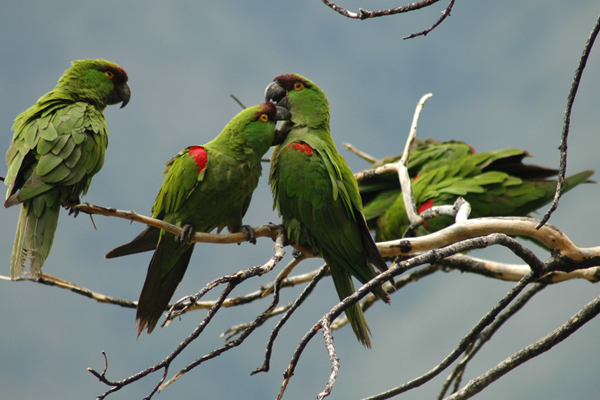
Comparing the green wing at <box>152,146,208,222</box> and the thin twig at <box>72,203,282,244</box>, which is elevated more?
the green wing at <box>152,146,208,222</box>

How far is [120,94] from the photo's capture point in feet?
10.0

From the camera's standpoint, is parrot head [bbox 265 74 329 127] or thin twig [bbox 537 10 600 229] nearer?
thin twig [bbox 537 10 600 229]

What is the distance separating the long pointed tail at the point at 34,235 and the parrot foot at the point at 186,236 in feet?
1.98

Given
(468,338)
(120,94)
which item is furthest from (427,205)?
(120,94)

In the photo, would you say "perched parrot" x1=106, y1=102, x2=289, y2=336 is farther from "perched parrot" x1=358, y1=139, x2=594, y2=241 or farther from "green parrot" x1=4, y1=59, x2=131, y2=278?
"perched parrot" x1=358, y1=139, x2=594, y2=241

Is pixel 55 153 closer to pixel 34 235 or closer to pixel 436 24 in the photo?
pixel 34 235

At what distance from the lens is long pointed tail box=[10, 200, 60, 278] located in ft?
7.62

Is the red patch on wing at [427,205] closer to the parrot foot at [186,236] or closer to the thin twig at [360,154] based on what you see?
the thin twig at [360,154]

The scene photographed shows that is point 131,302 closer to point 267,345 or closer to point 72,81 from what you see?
point 267,345

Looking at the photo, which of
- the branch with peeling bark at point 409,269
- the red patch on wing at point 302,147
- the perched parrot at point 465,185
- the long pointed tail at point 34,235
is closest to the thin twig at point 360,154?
the perched parrot at point 465,185

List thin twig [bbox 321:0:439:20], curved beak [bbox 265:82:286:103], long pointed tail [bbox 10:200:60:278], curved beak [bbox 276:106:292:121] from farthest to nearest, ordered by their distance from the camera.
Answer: curved beak [bbox 265:82:286:103] → curved beak [bbox 276:106:292:121] → long pointed tail [bbox 10:200:60:278] → thin twig [bbox 321:0:439:20]

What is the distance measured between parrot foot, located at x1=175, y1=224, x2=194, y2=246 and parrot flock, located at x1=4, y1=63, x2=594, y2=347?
1 centimetres

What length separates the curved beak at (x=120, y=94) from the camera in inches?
120

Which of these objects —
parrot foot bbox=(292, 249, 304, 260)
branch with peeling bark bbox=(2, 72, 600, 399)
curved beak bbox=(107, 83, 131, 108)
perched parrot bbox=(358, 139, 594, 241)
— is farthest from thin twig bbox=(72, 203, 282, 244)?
perched parrot bbox=(358, 139, 594, 241)
